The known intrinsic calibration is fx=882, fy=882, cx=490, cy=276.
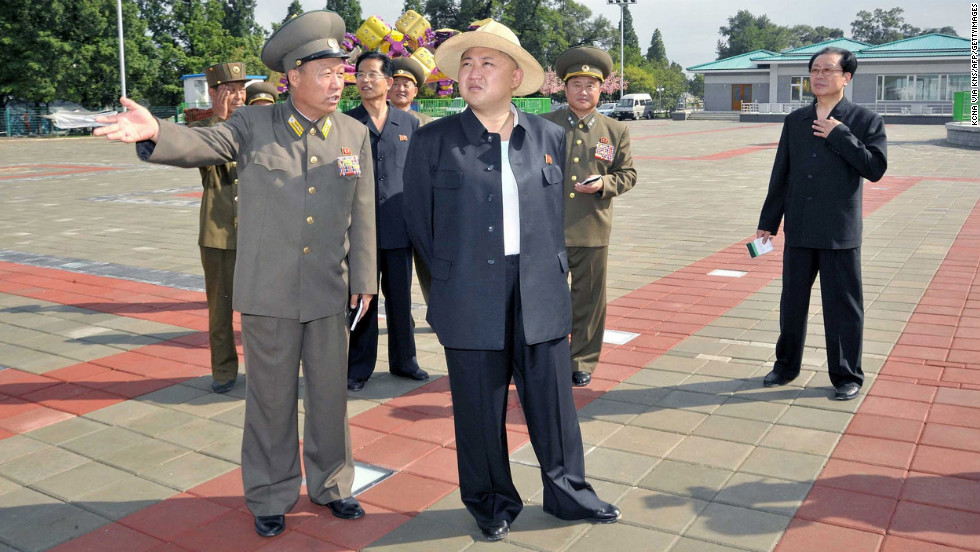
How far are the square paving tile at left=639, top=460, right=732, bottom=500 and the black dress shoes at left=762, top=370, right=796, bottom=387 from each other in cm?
133

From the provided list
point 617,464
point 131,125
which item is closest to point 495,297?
point 617,464

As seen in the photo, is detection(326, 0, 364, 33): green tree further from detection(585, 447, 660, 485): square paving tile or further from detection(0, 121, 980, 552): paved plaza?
detection(585, 447, 660, 485): square paving tile

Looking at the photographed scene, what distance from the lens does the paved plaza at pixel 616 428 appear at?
3385 millimetres

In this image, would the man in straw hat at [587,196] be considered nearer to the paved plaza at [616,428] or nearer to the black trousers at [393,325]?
the paved plaza at [616,428]

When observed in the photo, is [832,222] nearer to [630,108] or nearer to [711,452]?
[711,452]

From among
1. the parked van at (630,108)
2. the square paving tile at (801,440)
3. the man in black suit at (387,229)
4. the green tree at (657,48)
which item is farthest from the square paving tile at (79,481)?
the green tree at (657,48)

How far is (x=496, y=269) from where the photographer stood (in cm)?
324

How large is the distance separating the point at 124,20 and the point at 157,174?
106ft

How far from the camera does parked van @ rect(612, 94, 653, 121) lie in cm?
5781

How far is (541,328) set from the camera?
10.7 feet

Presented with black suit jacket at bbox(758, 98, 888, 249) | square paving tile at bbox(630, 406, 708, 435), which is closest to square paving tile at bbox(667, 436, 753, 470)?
square paving tile at bbox(630, 406, 708, 435)

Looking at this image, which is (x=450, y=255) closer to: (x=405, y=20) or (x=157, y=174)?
(x=157, y=174)

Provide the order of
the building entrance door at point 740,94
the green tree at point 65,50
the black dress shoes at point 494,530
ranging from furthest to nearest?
the building entrance door at point 740,94 < the green tree at point 65,50 < the black dress shoes at point 494,530

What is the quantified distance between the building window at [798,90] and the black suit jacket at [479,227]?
57.6 meters
